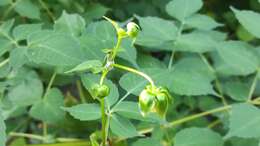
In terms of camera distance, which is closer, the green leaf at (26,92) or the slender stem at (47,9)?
the green leaf at (26,92)

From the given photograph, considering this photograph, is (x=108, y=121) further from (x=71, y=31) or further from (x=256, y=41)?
(x=256, y=41)

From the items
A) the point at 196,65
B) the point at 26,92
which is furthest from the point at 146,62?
the point at 26,92

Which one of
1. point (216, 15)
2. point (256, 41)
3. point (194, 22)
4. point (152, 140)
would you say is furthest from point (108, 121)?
point (216, 15)

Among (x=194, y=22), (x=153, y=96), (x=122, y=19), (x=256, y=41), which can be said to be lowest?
(x=256, y=41)

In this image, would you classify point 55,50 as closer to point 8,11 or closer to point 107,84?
point 107,84

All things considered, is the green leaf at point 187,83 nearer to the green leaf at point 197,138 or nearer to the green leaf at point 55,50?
the green leaf at point 197,138

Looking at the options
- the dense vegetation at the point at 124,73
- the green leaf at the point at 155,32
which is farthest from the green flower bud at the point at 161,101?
the green leaf at the point at 155,32
